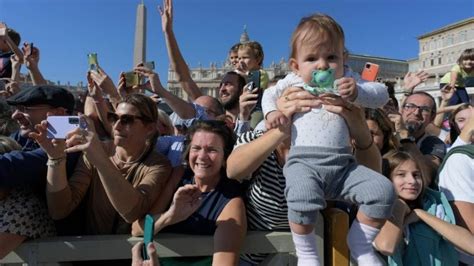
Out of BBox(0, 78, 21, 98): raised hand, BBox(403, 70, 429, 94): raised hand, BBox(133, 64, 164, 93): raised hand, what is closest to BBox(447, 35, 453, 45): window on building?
BBox(403, 70, 429, 94): raised hand

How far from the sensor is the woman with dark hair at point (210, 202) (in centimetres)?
208

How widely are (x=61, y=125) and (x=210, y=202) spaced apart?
0.83 m

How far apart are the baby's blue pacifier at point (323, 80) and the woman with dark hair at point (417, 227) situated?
74 cm

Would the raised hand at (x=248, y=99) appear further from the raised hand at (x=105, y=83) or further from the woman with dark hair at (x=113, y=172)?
the raised hand at (x=105, y=83)

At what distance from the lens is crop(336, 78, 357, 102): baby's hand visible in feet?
6.55

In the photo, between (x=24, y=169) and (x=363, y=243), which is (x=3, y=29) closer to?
(x=24, y=169)

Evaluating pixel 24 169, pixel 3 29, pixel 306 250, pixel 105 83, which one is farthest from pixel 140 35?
pixel 306 250

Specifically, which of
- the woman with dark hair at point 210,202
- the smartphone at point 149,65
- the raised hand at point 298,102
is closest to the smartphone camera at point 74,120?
the woman with dark hair at point 210,202

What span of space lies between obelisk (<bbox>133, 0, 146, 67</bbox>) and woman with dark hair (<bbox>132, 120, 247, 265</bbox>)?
55.6 feet

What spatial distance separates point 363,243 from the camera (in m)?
2.06

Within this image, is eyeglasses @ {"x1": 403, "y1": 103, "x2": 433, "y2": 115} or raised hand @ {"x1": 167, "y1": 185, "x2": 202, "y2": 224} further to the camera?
eyeglasses @ {"x1": 403, "y1": 103, "x2": 433, "y2": 115}

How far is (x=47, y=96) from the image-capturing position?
260cm

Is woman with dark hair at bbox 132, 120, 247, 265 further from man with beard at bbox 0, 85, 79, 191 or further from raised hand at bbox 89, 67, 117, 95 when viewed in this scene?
raised hand at bbox 89, 67, 117, 95

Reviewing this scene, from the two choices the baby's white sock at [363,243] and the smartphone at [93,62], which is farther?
the smartphone at [93,62]
